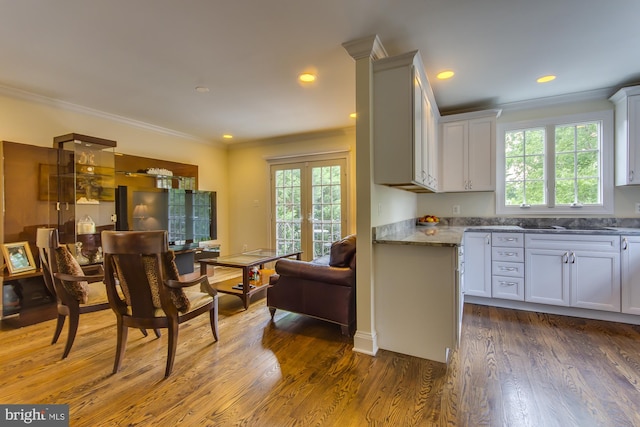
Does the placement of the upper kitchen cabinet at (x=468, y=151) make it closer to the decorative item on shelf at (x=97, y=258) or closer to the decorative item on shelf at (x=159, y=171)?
the decorative item on shelf at (x=159, y=171)

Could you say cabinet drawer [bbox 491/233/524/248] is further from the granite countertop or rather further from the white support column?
the white support column

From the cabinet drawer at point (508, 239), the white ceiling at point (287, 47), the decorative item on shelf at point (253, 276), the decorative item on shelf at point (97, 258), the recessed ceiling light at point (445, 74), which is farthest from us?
the decorative item on shelf at point (253, 276)

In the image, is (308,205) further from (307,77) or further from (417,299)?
(417,299)

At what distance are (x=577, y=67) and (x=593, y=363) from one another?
2.56m

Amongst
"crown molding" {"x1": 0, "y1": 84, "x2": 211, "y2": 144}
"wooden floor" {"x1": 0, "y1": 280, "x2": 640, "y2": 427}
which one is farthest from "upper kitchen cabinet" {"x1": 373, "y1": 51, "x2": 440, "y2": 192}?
"crown molding" {"x1": 0, "y1": 84, "x2": 211, "y2": 144}

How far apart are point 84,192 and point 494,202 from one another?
5161mm

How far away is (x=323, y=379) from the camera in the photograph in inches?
79.0

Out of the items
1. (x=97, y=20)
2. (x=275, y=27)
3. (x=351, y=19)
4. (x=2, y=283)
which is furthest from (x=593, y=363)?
(x=2, y=283)

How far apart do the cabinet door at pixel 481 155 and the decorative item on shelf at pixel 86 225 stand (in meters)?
4.75

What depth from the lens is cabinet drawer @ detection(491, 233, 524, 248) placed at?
330cm

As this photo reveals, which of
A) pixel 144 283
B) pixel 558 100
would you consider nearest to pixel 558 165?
→ pixel 558 100

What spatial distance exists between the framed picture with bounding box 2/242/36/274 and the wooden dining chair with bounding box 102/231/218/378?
1701mm

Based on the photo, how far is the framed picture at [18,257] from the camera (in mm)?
2926

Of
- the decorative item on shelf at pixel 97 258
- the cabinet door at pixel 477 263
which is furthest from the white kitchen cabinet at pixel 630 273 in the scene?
the decorative item on shelf at pixel 97 258
